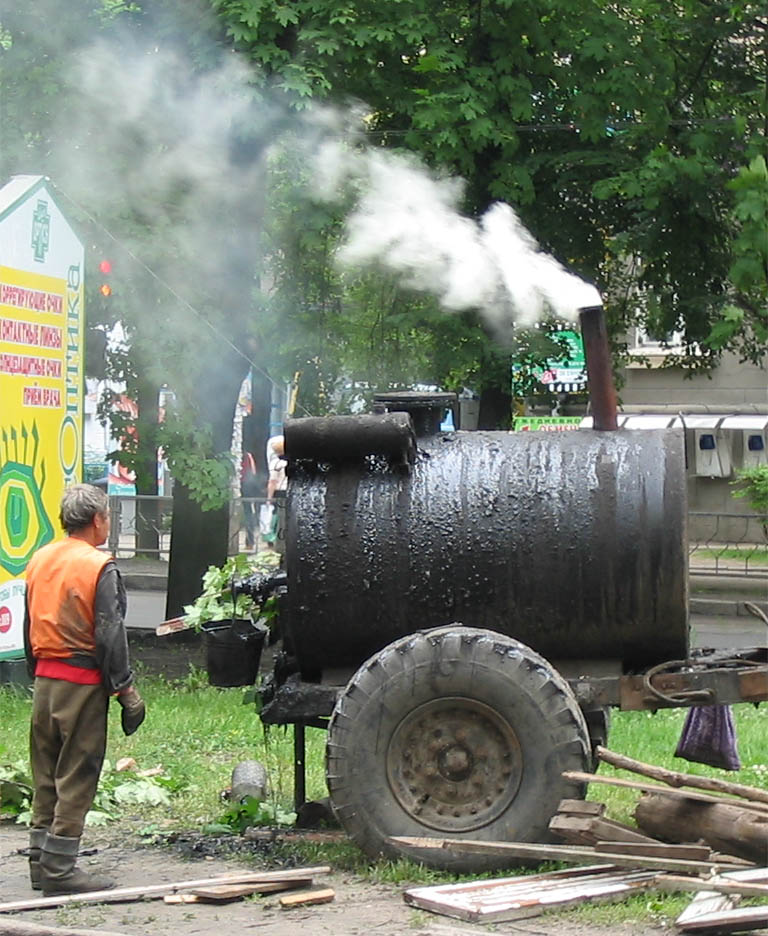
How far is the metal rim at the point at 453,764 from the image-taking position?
6.56m

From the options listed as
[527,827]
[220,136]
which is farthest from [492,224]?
[527,827]

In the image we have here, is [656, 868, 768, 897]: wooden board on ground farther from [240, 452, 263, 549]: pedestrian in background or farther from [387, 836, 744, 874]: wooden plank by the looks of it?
[240, 452, 263, 549]: pedestrian in background

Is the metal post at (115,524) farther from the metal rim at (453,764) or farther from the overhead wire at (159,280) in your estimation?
the metal rim at (453,764)

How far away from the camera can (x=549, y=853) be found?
6.16 m

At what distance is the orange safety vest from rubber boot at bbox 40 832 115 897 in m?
0.75

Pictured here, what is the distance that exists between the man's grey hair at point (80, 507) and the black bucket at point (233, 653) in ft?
3.51

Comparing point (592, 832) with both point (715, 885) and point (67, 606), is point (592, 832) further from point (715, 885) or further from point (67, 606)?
point (67, 606)

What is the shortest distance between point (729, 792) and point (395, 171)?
818 centimetres

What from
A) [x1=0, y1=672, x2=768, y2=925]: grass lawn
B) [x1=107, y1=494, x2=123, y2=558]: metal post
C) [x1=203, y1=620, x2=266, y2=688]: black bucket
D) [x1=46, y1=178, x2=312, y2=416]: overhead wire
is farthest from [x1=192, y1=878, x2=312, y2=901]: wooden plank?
[x1=107, y1=494, x2=123, y2=558]: metal post

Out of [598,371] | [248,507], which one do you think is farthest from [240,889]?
[248,507]

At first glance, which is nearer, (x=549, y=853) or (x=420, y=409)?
(x=549, y=853)

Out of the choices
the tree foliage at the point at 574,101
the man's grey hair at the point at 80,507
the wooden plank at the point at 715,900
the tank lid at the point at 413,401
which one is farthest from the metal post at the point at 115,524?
the wooden plank at the point at 715,900

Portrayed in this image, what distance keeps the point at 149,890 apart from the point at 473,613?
1818 millimetres

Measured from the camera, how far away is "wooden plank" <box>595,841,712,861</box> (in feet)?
20.1
